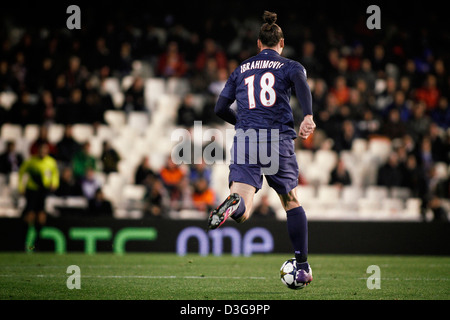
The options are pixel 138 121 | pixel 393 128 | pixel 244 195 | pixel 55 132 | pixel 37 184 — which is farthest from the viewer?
pixel 393 128

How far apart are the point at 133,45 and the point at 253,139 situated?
11311mm

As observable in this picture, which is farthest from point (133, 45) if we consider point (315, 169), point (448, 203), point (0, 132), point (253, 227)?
point (448, 203)

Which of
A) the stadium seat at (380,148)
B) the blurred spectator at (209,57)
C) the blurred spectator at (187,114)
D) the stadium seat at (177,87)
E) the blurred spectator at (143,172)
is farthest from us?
the blurred spectator at (209,57)

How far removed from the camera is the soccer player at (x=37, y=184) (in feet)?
41.3

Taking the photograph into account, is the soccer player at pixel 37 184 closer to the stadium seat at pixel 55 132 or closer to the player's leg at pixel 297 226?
the stadium seat at pixel 55 132

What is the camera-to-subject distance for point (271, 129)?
662cm

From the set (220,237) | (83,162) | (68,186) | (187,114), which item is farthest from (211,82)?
(220,237)

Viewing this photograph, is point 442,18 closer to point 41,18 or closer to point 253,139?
point 41,18

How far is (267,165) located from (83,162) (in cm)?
815

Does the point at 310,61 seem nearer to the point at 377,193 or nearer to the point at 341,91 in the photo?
the point at 341,91

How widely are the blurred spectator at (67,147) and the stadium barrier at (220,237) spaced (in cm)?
198

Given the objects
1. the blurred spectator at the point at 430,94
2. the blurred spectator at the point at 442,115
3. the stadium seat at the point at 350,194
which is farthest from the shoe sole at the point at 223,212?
the blurred spectator at the point at 430,94

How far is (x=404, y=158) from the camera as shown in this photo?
1530cm

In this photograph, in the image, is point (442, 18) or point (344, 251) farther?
point (442, 18)
